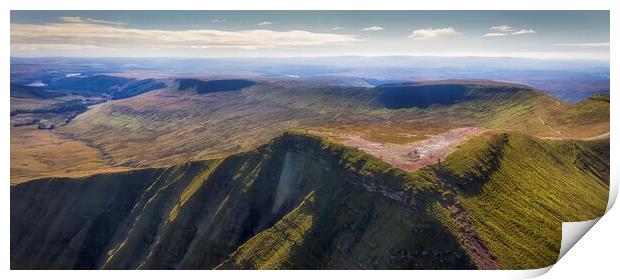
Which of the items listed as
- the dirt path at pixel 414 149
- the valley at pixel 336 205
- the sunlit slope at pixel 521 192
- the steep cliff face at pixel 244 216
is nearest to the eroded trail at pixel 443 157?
the dirt path at pixel 414 149

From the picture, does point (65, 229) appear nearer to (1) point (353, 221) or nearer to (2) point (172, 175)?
(2) point (172, 175)

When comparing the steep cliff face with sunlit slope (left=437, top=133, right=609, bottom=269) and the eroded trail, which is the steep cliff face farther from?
sunlit slope (left=437, top=133, right=609, bottom=269)

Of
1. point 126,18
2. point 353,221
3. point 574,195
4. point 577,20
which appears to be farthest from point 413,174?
point 126,18

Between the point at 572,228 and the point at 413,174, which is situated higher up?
the point at 413,174

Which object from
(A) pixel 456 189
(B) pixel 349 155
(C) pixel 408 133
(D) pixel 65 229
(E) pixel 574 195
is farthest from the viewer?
(D) pixel 65 229

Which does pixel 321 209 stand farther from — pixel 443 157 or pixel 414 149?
pixel 443 157

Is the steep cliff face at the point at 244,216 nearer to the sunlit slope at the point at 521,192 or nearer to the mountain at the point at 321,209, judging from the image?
the mountain at the point at 321,209

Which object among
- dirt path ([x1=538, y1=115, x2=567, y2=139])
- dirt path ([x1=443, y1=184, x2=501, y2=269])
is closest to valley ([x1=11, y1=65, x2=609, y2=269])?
dirt path ([x1=443, y1=184, x2=501, y2=269])
